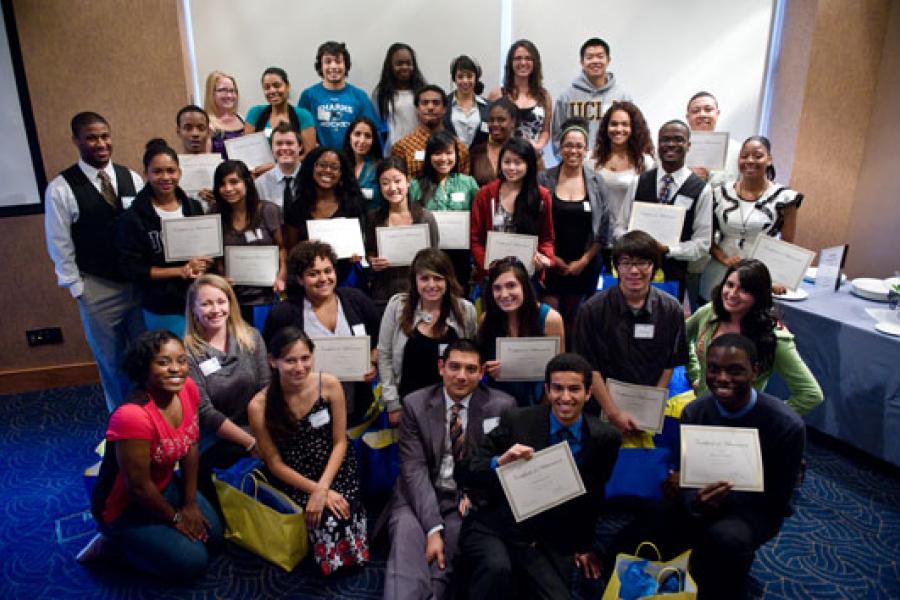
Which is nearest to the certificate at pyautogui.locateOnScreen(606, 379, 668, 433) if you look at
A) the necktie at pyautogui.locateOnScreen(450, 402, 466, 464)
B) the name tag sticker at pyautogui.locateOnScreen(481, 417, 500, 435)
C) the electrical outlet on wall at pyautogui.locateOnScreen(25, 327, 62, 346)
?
the name tag sticker at pyautogui.locateOnScreen(481, 417, 500, 435)

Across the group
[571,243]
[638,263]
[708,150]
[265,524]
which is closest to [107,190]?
[265,524]

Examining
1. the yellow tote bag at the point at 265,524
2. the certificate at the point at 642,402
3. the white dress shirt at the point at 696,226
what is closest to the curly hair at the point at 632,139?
the white dress shirt at the point at 696,226

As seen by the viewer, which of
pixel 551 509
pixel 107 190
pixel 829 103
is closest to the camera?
pixel 551 509

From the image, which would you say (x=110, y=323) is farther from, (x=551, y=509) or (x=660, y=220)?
(x=660, y=220)

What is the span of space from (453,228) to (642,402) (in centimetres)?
153

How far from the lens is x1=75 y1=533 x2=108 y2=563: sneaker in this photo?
2889mm

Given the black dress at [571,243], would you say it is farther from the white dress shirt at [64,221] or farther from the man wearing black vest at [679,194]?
the white dress shirt at [64,221]

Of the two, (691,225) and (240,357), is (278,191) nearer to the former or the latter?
(240,357)

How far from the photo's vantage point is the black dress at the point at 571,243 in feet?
12.9

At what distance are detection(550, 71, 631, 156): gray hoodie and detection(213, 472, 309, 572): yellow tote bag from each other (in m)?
3.20

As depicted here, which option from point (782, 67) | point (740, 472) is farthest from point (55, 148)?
point (782, 67)

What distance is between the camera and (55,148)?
4344 mm

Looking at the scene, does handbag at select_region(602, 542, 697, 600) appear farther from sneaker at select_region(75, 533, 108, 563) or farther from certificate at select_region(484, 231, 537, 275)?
sneaker at select_region(75, 533, 108, 563)

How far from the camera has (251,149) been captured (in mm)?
4219
